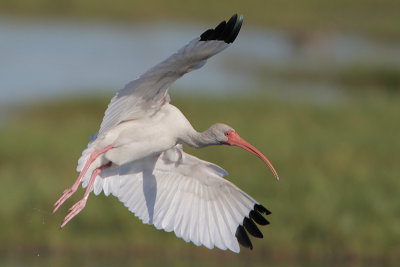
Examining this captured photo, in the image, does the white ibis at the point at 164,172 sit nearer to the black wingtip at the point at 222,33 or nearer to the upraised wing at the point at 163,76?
the upraised wing at the point at 163,76

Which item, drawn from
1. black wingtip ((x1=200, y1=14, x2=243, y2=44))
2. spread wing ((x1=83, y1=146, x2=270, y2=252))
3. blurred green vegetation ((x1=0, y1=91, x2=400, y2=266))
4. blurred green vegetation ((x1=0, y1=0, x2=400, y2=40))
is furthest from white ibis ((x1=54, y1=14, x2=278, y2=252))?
blurred green vegetation ((x1=0, y1=0, x2=400, y2=40))

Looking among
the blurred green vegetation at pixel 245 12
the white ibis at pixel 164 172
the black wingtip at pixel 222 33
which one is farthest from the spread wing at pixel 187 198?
the blurred green vegetation at pixel 245 12

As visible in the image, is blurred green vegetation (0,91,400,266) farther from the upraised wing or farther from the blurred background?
the upraised wing

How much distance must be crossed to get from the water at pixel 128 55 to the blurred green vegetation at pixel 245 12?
0.87 m

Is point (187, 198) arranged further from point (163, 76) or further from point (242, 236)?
point (163, 76)

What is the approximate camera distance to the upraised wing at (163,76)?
6168 millimetres

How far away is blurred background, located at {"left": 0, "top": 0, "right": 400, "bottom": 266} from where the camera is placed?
34.4ft

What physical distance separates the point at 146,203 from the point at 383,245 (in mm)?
3792

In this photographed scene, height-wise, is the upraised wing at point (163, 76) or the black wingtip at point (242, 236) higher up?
the upraised wing at point (163, 76)

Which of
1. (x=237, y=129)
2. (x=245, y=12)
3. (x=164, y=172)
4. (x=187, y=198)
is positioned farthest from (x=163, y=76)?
(x=245, y=12)

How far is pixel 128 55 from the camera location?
29203 millimetres

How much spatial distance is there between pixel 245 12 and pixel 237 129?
24.6m

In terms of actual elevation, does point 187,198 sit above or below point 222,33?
below

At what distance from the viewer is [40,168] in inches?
494
